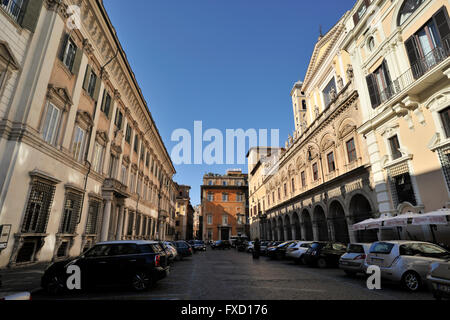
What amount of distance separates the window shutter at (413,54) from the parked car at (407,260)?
962 centimetres

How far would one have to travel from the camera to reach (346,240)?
2017cm

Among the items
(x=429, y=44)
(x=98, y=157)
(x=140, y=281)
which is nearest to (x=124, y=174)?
(x=98, y=157)

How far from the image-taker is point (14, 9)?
9.69 metres

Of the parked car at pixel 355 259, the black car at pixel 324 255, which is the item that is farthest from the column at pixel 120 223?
the parked car at pixel 355 259

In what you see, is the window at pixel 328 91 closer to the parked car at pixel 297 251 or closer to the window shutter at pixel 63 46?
the parked car at pixel 297 251

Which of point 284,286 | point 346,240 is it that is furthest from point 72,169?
point 346,240

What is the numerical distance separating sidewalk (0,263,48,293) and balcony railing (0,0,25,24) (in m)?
9.42

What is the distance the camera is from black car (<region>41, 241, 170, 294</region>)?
22.8 feet

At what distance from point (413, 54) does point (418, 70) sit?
1108mm

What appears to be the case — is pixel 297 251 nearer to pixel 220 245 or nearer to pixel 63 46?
pixel 63 46

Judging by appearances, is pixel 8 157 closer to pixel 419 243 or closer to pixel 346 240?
pixel 419 243

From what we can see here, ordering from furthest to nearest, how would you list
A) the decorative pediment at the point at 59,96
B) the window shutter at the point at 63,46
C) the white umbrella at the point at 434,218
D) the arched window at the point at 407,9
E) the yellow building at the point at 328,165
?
the yellow building at the point at 328,165
the arched window at the point at 407,9
the window shutter at the point at 63,46
the decorative pediment at the point at 59,96
the white umbrella at the point at 434,218

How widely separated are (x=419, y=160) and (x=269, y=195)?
98.3ft

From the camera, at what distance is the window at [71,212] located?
1277 cm
